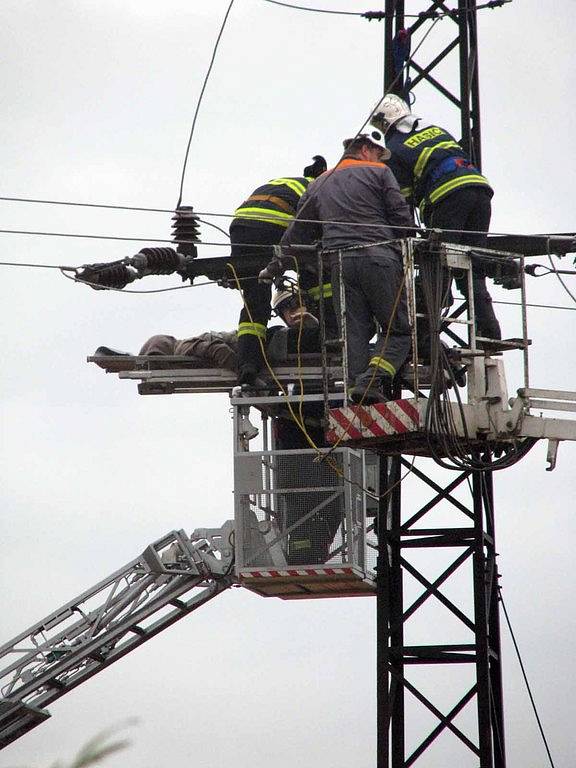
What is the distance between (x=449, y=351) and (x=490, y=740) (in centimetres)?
391

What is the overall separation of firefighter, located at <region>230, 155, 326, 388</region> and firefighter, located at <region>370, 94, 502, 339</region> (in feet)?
2.94

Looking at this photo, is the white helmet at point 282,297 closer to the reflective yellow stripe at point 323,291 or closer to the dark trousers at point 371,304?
the reflective yellow stripe at point 323,291

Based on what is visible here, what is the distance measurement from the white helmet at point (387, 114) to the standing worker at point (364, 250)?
1328mm

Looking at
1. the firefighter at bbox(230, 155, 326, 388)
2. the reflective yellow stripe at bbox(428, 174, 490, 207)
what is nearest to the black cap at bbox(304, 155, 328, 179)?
the firefighter at bbox(230, 155, 326, 388)

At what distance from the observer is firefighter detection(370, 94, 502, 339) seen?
496 inches

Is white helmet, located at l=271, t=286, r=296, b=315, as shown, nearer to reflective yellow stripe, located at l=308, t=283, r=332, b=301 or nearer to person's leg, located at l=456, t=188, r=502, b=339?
reflective yellow stripe, located at l=308, t=283, r=332, b=301

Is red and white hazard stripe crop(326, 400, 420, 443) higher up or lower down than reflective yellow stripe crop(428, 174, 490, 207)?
lower down

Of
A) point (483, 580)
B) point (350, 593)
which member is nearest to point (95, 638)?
point (350, 593)

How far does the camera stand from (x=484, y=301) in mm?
12484

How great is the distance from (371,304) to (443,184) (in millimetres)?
2107

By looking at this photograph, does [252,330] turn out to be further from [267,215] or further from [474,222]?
[474,222]

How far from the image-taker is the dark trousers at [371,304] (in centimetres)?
1092

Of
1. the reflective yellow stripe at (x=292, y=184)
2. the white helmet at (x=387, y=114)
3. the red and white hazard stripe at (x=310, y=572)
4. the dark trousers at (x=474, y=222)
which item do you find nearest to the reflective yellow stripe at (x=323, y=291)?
the reflective yellow stripe at (x=292, y=184)

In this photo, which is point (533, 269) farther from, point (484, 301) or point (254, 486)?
point (254, 486)
